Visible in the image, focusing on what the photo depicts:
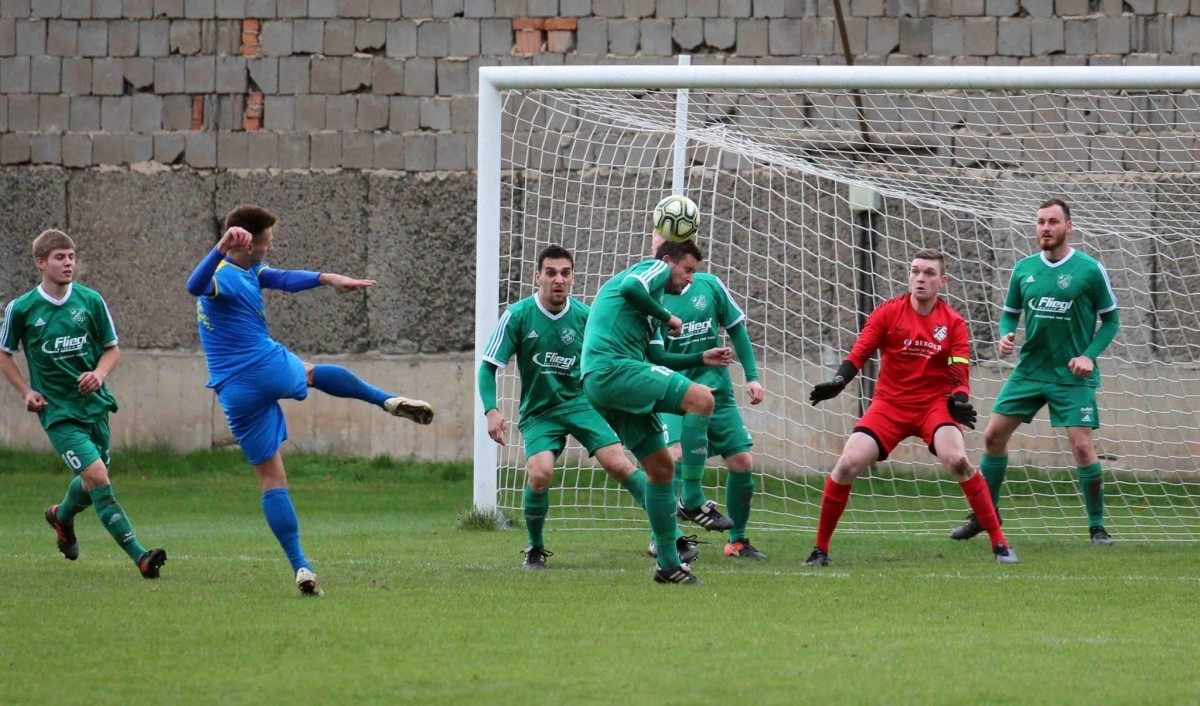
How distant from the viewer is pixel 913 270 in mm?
8414

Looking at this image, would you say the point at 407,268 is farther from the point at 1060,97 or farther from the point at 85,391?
the point at 85,391

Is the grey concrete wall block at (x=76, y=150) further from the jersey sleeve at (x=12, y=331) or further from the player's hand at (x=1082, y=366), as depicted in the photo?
the player's hand at (x=1082, y=366)

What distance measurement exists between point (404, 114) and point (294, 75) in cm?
114

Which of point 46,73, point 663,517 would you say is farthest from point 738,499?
point 46,73

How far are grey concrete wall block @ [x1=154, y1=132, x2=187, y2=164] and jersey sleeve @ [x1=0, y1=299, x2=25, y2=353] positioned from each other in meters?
7.10

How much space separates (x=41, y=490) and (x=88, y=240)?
3.02 meters

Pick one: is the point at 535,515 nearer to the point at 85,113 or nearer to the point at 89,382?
the point at 89,382

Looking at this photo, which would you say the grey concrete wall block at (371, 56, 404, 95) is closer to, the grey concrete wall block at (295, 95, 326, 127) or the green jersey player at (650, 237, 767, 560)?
A: the grey concrete wall block at (295, 95, 326, 127)

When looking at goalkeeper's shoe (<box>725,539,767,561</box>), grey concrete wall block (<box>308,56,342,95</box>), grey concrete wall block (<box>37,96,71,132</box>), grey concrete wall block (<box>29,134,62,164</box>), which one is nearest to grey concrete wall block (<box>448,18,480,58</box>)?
grey concrete wall block (<box>308,56,342,95</box>)

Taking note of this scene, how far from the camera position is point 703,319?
893 centimetres

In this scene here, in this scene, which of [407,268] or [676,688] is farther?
[407,268]

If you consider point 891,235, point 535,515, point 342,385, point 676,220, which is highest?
point 891,235

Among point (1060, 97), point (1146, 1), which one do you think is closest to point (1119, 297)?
point (1060, 97)

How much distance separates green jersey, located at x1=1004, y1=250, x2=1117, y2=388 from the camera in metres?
9.23
